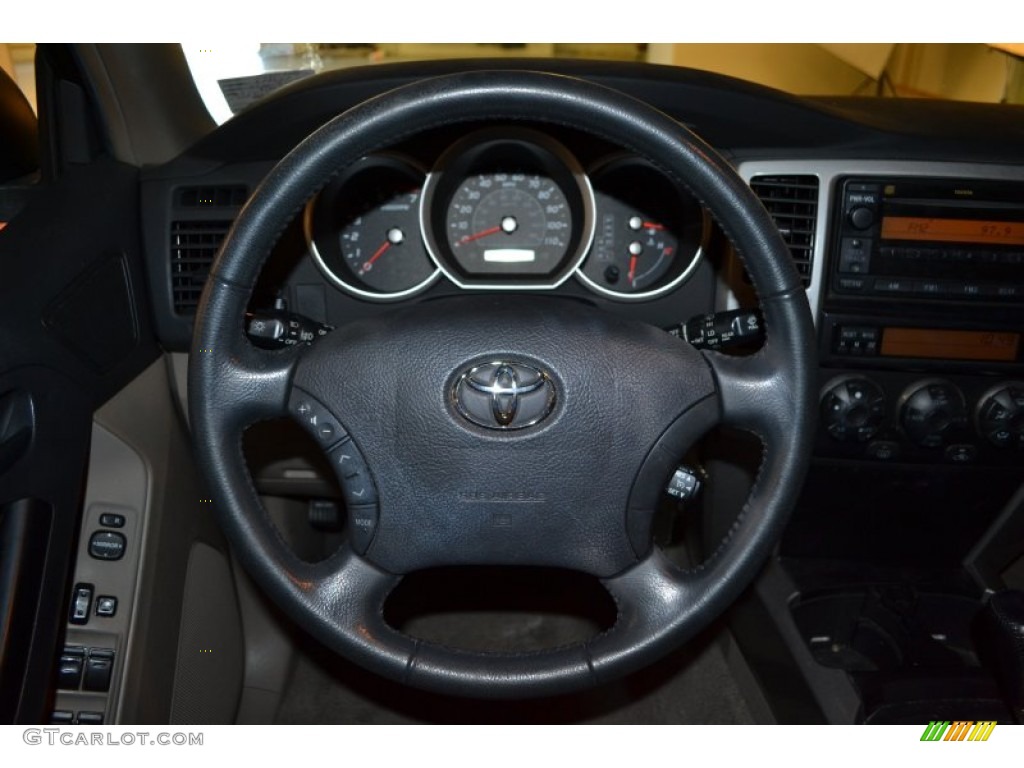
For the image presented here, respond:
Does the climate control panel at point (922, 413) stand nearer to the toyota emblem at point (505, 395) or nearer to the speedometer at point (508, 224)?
the speedometer at point (508, 224)

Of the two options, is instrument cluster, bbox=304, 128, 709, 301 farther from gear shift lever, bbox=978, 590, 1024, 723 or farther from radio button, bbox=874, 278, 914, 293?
gear shift lever, bbox=978, 590, 1024, 723

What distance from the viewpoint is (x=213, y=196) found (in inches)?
54.1

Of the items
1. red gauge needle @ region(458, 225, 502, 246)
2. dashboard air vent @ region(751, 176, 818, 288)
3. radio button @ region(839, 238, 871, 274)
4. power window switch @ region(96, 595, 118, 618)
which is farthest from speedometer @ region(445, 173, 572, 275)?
power window switch @ region(96, 595, 118, 618)

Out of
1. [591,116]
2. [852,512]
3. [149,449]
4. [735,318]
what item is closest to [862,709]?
[852,512]

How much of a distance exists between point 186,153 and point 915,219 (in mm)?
1063

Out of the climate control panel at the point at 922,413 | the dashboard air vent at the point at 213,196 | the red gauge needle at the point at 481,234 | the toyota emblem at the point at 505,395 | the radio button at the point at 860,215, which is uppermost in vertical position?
the radio button at the point at 860,215

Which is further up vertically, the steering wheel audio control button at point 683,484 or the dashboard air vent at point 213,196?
the dashboard air vent at point 213,196

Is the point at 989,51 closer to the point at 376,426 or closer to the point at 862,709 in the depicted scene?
the point at 862,709

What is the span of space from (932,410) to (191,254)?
3.74 ft

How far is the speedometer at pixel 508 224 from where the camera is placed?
1.38 m

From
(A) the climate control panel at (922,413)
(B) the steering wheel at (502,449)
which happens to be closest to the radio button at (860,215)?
(A) the climate control panel at (922,413)

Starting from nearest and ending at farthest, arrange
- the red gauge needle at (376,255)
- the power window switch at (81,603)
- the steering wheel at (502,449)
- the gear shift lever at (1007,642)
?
1. the steering wheel at (502,449)
2. the gear shift lever at (1007,642)
3. the power window switch at (81,603)
4. the red gauge needle at (376,255)

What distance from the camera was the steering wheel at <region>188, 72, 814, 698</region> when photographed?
0.98 metres

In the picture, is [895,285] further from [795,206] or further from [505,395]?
[505,395]
